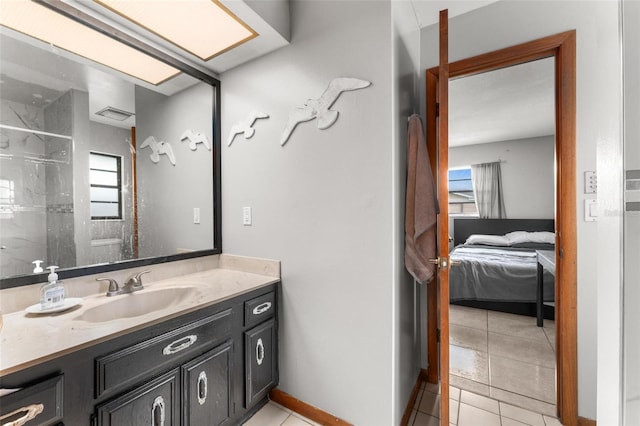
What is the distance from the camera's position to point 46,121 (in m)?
1.24

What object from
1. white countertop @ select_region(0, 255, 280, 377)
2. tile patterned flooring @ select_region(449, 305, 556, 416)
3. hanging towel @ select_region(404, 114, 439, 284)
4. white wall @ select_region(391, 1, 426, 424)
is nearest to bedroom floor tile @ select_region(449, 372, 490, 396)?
tile patterned flooring @ select_region(449, 305, 556, 416)

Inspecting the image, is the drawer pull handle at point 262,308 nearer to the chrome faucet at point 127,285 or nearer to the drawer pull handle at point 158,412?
the drawer pull handle at point 158,412

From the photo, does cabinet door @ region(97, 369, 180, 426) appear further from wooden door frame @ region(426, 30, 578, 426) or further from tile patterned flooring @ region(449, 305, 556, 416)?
wooden door frame @ region(426, 30, 578, 426)

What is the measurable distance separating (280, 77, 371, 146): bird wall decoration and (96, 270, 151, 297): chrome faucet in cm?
118

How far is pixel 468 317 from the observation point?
322 cm

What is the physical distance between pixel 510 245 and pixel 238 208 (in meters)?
A: 4.42

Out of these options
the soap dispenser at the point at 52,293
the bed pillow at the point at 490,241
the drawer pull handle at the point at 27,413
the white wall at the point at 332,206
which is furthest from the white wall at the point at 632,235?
the bed pillow at the point at 490,241

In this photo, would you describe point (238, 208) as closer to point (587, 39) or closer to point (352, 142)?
point (352, 142)

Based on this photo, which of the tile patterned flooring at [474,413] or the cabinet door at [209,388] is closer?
the cabinet door at [209,388]

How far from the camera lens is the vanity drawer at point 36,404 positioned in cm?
73

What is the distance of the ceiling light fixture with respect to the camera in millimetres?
1471

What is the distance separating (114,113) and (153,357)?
134 centimetres

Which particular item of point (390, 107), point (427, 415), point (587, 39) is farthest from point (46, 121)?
point (587, 39)

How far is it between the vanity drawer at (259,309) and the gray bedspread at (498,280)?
220cm
